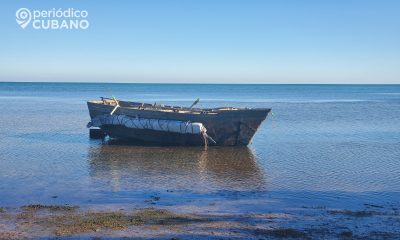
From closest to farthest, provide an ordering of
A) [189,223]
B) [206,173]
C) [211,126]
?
1. [189,223]
2. [206,173]
3. [211,126]

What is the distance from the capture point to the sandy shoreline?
967 centimetres

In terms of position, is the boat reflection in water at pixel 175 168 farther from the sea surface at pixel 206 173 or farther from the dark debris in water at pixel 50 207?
the dark debris in water at pixel 50 207

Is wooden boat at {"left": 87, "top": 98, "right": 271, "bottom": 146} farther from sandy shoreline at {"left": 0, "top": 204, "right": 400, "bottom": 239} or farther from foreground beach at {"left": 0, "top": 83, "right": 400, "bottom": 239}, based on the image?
sandy shoreline at {"left": 0, "top": 204, "right": 400, "bottom": 239}

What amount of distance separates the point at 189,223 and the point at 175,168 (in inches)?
286

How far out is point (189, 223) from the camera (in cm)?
1051

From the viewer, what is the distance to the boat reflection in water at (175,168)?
580 inches

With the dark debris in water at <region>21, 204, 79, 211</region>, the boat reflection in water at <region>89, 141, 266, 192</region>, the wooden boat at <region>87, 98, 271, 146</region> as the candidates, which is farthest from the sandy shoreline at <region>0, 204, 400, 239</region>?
the wooden boat at <region>87, 98, 271, 146</region>

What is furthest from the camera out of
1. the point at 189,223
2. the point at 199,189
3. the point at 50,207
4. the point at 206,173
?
the point at 206,173

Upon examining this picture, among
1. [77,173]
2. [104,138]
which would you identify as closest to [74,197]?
[77,173]

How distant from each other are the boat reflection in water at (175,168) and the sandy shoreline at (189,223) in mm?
2806

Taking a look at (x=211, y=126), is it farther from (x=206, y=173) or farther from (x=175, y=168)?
(x=206, y=173)

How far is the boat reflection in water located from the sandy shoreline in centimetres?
281

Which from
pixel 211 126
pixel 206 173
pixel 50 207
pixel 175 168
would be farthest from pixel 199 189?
pixel 211 126

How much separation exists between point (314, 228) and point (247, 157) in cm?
1029
